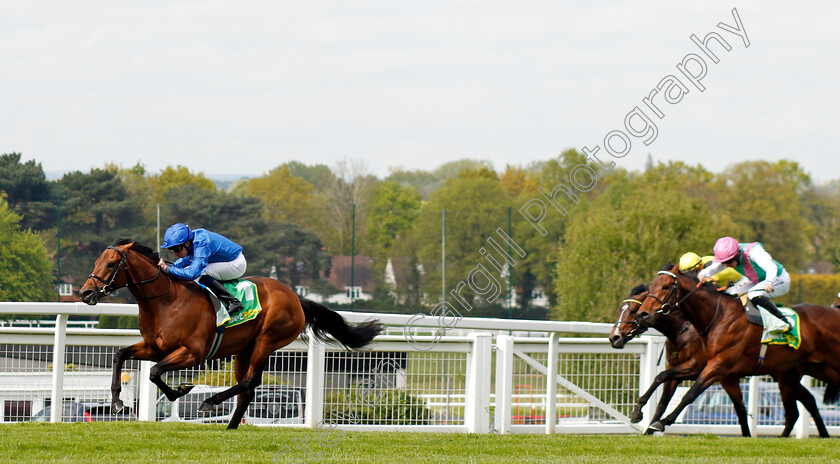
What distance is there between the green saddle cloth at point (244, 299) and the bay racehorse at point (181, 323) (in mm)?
55

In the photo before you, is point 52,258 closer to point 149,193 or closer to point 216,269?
point 149,193

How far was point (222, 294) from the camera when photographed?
7.04 metres

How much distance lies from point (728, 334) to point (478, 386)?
218 cm

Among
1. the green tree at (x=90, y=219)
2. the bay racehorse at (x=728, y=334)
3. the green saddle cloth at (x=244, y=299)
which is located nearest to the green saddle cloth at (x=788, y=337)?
the bay racehorse at (x=728, y=334)

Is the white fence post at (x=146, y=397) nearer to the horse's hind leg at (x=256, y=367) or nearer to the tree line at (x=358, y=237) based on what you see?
the horse's hind leg at (x=256, y=367)

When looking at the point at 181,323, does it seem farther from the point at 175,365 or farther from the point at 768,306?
the point at 768,306

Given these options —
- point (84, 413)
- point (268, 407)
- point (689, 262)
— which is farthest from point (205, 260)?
point (689, 262)

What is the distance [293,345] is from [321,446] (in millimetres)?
2019

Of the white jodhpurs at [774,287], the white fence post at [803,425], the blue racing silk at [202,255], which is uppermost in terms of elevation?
the blue racing silk at [202,255]

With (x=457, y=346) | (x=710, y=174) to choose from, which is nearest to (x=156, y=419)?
(x=457, y=346)

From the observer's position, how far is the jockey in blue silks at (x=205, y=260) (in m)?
6.89

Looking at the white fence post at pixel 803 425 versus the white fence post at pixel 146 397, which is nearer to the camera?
the white fence post at pixel 146 397

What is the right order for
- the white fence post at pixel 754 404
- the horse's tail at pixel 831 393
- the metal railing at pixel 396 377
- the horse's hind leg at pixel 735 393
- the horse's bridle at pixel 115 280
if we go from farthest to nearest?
1. the white fence post at pixel 754 404
2. the horse's tail at pixel 831 393
3. the horse's hind leg at pixel 735 393
4. the metal railing at pixel 396 377
5. the horse's bridle at pixel 115 280

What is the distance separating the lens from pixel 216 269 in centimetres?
718
